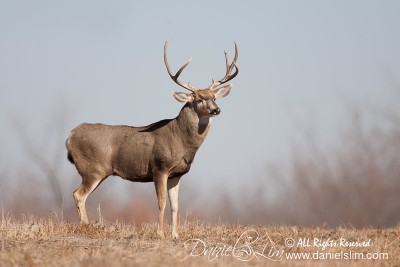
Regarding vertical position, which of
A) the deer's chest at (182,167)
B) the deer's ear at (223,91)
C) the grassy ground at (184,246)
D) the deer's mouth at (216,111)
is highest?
the deer's ear at (223,91)

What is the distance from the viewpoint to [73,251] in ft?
35.2

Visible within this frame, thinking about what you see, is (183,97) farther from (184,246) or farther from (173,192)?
(184,246)

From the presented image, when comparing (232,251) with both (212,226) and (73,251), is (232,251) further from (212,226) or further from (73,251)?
(212,226)

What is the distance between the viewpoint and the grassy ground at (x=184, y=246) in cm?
987

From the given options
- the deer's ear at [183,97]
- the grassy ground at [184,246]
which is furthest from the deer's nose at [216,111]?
the grassy ground at [184,246]

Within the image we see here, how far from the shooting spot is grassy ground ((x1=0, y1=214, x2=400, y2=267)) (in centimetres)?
987

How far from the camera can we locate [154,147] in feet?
50.7

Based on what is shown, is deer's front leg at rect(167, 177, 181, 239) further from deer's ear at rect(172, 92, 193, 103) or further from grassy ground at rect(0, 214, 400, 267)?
deer's ear at rect(172, 92, 193, 103)

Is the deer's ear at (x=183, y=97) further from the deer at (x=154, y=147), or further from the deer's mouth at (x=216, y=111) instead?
the deer's mouth at (x=216, y=111)

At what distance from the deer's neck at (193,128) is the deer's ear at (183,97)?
173mm

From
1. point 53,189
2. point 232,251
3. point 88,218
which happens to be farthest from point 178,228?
point 53,189

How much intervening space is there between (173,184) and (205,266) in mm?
6067

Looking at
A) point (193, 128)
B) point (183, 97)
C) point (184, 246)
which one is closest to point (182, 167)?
point (193, 128)

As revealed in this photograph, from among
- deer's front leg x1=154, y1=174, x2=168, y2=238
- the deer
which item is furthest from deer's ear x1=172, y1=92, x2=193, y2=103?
deer's front leg x1=154, y1=174, x2=168, y2=238
